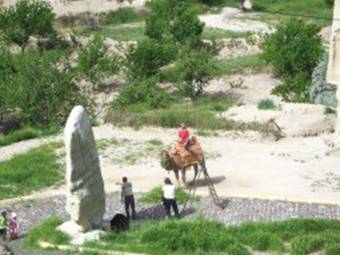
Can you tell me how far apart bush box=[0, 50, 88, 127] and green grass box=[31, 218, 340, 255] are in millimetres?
19942

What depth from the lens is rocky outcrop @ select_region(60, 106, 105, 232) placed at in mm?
21156

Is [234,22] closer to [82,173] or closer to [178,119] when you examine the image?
[178,119]

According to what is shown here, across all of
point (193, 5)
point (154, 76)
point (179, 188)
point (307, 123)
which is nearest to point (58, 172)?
point (179, 188)

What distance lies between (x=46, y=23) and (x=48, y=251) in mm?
37336

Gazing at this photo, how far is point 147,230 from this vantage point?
2103 centimetres

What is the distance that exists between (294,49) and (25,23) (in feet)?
57.7

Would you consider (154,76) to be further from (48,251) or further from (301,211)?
(48,251)

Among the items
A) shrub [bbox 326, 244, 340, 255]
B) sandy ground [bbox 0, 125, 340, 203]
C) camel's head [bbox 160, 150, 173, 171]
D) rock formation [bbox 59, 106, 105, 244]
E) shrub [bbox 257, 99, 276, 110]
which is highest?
rock formation [bbox 59, 106, 105, 244]

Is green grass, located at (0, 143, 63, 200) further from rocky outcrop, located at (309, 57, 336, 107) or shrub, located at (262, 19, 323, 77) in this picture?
shrub, located at (262, 19, 323, 77)

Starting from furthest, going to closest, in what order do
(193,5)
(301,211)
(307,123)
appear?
(193,5) → (307,123) → (301,211)

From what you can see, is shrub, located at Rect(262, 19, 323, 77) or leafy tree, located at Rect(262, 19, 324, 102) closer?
leafy tree, located at Rect(262, 19, 324, 102)

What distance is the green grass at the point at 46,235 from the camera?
21219 millimetres

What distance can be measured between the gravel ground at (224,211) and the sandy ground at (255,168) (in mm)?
605

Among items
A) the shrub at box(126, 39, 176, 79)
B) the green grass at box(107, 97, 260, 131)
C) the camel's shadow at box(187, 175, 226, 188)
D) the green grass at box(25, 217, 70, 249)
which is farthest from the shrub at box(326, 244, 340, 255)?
the shrub at box(126, 39, 176, 79)
